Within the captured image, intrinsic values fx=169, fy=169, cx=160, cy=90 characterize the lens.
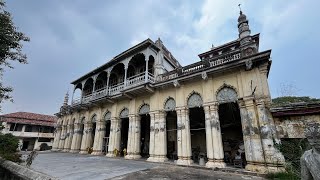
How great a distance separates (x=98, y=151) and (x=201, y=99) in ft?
40.1

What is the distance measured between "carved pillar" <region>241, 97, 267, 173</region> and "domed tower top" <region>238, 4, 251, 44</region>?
154 inches

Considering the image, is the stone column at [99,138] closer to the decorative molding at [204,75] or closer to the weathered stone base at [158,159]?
the weathered stone base at [158,159]

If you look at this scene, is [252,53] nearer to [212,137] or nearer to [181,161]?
[212,137]

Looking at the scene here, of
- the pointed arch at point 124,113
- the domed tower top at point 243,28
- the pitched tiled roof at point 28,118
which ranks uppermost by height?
the domed tower top at point 243,28

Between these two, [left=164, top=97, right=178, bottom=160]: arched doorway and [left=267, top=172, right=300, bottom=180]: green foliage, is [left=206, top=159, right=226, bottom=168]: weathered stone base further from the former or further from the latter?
[left=164, top=97, right=178, bottom=160]: arched doorway

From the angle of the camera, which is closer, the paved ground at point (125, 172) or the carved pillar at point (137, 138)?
the paved ground at point (125, 172)

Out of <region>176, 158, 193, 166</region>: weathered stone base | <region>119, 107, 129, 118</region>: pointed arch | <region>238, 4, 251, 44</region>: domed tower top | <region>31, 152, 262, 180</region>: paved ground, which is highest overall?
<region>238, 4, 251, 44</region>: domed tower top

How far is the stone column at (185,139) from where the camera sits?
10.9 m

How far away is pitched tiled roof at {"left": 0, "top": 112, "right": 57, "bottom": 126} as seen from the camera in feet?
105

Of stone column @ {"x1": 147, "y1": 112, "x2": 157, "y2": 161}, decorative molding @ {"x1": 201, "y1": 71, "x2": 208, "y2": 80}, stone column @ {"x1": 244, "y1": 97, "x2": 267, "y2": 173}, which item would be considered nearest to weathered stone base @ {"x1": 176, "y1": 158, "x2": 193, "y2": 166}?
stone column @ {"x1": 147, "y1": 112, "x2": 157, "y2": 161}

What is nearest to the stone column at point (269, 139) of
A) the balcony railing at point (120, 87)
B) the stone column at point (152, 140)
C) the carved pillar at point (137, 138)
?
the stone column at point (152, 140)

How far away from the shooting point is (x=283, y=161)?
792cm

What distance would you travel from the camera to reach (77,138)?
21.0 m

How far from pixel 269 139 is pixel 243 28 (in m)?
6.97
